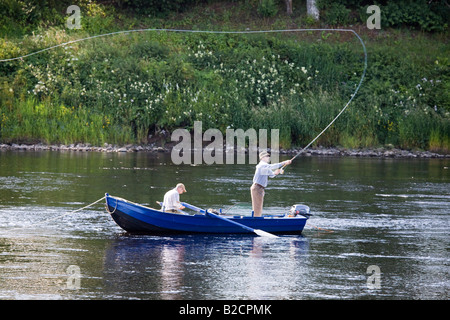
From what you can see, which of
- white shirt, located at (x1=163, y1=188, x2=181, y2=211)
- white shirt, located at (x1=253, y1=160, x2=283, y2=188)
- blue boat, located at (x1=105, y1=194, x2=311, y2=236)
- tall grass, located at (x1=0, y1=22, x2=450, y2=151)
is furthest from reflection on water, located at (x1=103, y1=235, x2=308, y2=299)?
tall grass, located at (x1=0, y1=22, x2=450, y2=151)

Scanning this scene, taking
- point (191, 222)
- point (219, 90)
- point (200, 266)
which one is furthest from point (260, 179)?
point (219, 90)

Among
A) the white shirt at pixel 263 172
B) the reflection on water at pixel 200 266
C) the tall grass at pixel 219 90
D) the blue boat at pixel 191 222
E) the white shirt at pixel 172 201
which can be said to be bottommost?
the reflection on water at pixel 200 266

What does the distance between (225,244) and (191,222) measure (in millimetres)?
1164

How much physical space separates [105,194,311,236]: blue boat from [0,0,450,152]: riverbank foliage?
21.3 m

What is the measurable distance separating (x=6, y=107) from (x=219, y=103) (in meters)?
10.8

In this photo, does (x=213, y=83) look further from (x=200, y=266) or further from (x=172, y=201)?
(x=200, y=266)

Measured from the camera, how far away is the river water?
13.6 m

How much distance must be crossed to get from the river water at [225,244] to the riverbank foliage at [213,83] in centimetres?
1023

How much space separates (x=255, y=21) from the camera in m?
49.5

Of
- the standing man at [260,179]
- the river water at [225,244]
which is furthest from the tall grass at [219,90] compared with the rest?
the standing man at [260,179]

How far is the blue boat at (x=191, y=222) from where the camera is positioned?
1802 centimetres

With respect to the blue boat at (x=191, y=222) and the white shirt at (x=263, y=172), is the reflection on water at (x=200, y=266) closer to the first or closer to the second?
the blue boat at (x=191, y=222)

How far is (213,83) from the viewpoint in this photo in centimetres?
4269

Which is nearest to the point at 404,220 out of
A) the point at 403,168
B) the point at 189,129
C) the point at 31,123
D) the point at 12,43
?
the point at 403,168
